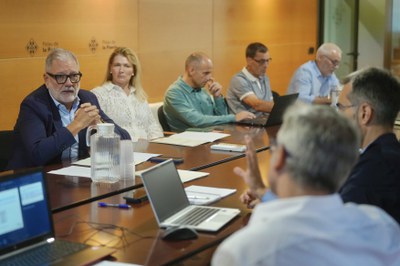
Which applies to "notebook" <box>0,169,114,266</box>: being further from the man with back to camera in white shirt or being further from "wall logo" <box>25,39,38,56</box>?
"wall logo" <box>25,39,38,56</box>

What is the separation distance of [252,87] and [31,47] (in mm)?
2004

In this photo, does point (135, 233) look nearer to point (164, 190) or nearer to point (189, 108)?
point (164, 190)

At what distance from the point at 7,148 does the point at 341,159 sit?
3.20 metres

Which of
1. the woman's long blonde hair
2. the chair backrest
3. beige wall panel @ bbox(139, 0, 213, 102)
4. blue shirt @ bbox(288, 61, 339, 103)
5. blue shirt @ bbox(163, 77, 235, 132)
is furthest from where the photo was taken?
beige wall panel @ bbox(139, 0, 213, 102)

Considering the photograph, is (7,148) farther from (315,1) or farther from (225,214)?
(315,1)

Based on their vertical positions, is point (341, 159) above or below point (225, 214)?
above

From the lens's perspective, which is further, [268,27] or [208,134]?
[268,27]

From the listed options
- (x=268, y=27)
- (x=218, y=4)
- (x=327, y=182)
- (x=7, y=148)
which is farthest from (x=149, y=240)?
(x=268, y=27)

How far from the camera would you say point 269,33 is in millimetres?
9070

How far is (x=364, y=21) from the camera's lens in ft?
32.7

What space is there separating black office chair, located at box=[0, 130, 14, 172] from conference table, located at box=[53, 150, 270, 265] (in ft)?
4.83

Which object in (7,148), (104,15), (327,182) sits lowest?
(7,148)

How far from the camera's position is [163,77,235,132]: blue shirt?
570 cm

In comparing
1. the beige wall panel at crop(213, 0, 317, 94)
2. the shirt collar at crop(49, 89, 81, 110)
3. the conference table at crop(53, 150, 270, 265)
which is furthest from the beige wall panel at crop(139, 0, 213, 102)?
the conference table at crop(53, 150, 270, 265)
